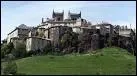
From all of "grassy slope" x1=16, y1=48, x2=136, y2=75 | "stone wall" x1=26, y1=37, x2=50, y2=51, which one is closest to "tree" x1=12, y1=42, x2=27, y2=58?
"stone wall" x1=26, y1=37, x2=50, y2=51

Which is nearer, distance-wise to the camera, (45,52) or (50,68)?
(50,68)

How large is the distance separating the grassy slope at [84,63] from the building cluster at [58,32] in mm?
9461

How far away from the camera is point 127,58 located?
265 feet

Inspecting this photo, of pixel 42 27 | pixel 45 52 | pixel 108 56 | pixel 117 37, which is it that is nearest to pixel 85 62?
pixel 108 56

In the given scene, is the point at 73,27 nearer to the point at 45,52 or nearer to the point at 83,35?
the point at 83,35

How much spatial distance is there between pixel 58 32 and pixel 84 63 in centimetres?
2068

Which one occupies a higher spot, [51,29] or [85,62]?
[51,29]

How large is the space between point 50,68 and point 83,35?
26581 mm

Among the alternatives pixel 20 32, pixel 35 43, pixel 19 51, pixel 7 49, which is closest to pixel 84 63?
pixel 19 51

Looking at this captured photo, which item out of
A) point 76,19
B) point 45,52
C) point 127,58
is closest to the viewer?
point 127,58

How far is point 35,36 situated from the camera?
9744cm

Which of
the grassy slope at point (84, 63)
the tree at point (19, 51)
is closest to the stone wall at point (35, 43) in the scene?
the tree at point (19, 51)

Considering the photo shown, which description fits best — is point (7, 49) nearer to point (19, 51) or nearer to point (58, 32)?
point (19, 51)

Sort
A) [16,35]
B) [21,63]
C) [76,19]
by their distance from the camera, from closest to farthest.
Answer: [21,63], [16,35], [76,19]
